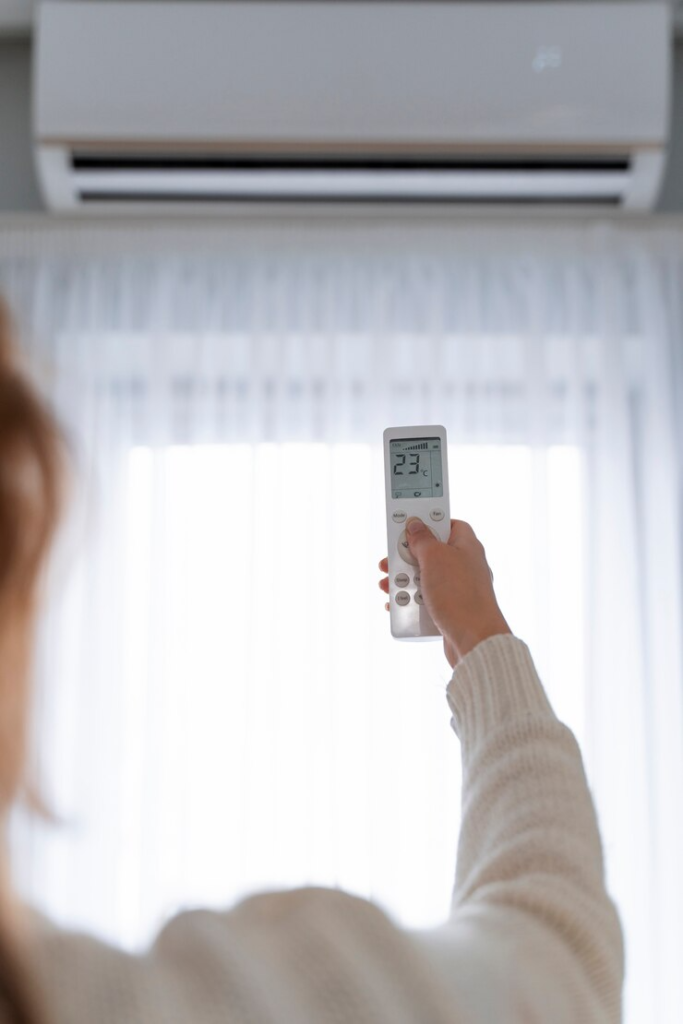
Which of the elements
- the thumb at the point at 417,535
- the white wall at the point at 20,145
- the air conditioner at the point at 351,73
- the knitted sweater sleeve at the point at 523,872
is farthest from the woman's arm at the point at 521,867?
the white wall at the point at 20,145

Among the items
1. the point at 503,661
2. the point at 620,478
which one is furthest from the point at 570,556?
the point at 503,661

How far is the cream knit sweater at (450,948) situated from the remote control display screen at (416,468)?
41 cm

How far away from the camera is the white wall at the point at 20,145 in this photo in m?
2.00

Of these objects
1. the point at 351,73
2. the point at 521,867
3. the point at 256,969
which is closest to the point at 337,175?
the point at 351,73

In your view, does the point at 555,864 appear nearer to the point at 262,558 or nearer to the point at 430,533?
the point at 430,533

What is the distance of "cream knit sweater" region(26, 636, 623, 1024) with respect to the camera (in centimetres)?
44

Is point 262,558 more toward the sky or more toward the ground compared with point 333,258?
more toward the ground

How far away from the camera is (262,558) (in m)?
1.85

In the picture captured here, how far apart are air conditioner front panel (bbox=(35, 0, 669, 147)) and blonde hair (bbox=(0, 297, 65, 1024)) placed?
1.43 metres

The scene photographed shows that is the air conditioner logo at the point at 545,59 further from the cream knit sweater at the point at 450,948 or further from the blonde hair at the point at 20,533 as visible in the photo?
the blonde hair at the point at 20,533

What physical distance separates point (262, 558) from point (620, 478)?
645 millimetres

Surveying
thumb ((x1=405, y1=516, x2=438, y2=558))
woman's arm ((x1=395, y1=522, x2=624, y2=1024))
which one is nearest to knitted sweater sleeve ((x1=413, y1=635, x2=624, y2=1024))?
woman's arm ((x1=395, y1=522, x2=624, y2=1024))

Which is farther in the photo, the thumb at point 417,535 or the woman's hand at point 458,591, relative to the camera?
the thumb at point 417,535

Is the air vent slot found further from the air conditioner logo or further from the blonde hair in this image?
the blonde hair
